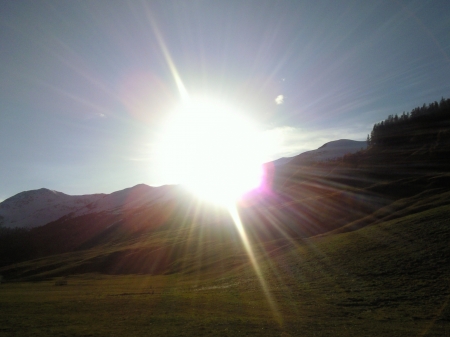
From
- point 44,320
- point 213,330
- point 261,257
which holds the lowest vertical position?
point 261,257

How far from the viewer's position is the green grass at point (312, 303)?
23.5m

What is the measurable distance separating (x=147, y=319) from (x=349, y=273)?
31036 millimetres

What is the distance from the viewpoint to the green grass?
23.5m

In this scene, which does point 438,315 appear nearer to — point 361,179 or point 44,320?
point 44,320

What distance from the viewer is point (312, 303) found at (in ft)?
112

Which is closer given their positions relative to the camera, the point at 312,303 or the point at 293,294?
the point at 312,303

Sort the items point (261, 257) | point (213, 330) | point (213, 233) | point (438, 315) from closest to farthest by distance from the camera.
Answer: point (213, 330), point (438, 315), point (261, 257), point (213, 233)

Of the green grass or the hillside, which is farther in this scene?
the hillside

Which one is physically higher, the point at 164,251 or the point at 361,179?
the point at 361,179

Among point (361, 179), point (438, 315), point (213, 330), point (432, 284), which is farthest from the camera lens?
point (361, 179)

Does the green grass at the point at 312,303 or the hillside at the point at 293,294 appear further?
the hillside at the point at 293,294

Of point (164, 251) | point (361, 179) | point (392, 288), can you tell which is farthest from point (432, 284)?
point (361, 179)

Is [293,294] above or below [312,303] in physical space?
below

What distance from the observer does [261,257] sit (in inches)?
2884
